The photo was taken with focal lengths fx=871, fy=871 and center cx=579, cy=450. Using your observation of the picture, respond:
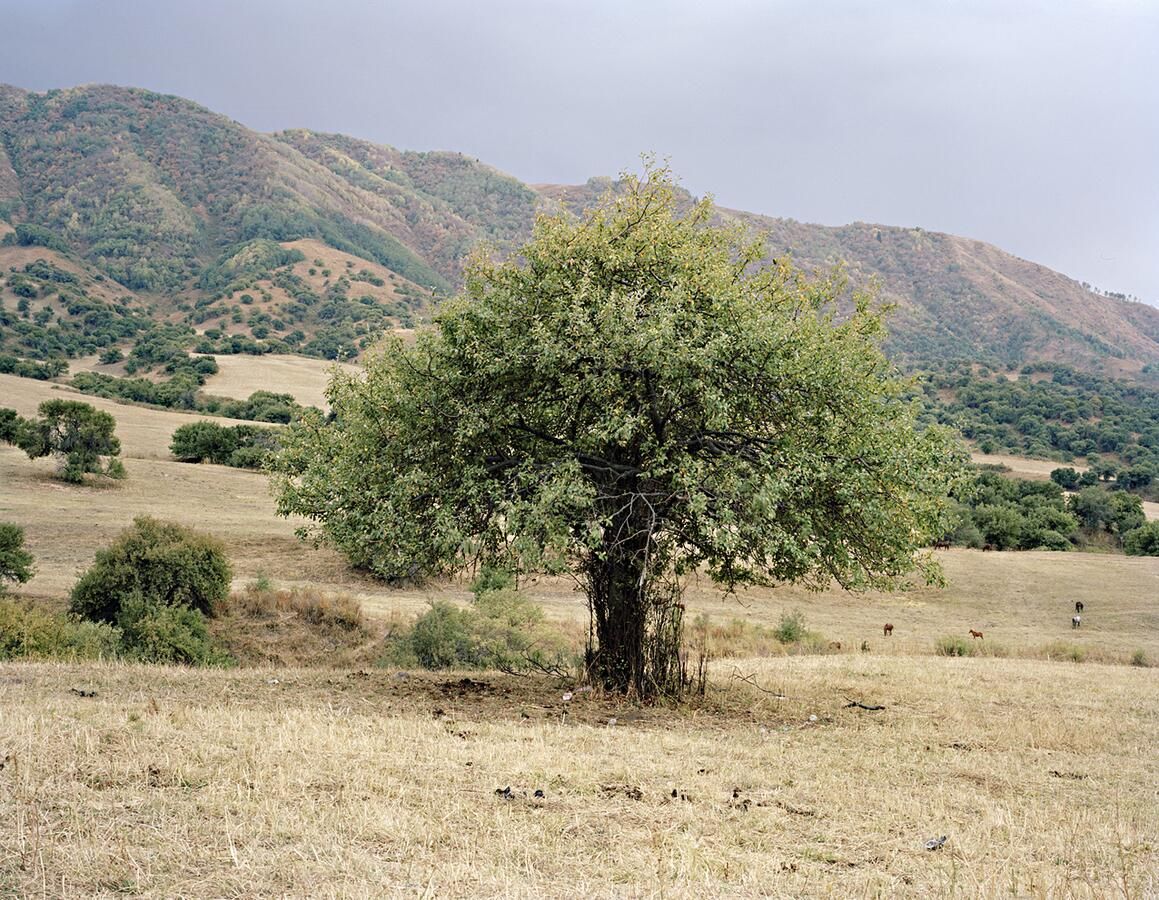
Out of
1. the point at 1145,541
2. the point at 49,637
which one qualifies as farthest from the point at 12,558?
the point at 1145,541

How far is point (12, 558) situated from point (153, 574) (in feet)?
14.6

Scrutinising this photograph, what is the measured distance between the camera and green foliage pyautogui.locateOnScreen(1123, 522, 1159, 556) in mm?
67675

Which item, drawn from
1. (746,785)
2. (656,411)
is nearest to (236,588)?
(656,411)

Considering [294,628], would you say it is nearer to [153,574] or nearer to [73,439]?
[153,574]

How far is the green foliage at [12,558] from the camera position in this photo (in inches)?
1108

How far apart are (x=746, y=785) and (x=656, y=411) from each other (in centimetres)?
589

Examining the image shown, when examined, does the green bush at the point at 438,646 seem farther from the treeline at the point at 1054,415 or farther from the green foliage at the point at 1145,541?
the treeline at the point at 1054,415

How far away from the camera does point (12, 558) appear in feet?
92.8

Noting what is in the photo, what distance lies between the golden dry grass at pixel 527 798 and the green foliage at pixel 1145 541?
63072 mm

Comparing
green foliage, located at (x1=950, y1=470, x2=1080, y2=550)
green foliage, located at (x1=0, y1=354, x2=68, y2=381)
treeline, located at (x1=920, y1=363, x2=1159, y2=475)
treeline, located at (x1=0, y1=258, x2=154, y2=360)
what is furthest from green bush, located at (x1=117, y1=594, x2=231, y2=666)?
treeline, located at (x1=0, y1=258, x2=154, y2=360)

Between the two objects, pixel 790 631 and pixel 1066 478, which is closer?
pixel 790 631

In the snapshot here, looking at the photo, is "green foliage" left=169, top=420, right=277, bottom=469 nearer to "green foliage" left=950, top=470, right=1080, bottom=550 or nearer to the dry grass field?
the dry grass field

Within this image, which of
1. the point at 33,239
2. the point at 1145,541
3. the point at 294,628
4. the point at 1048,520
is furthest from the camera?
the point at 33,239

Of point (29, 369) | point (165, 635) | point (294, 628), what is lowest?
point (294, 628)
